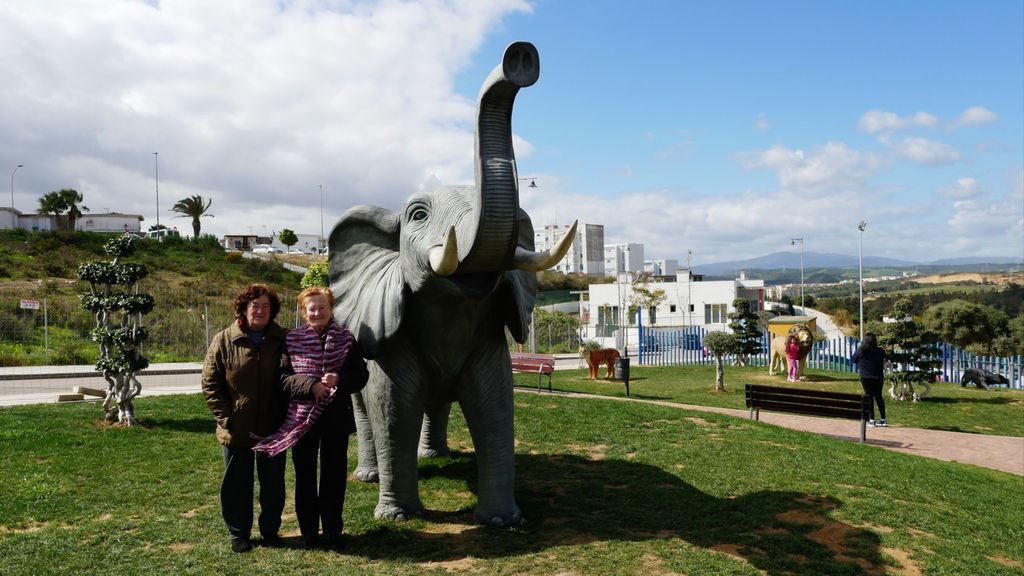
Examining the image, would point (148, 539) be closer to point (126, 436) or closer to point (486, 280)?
point (486, 280)

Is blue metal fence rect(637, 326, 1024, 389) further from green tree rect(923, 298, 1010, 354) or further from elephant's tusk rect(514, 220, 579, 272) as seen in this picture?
elephant's tusk rect(514, 220, 579, 272)

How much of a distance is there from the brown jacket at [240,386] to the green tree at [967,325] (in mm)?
43818

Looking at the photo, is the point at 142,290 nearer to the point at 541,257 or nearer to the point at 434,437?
the point at 434,437

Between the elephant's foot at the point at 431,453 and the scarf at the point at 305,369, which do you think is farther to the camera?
the elephant's foot at the point at 431,453

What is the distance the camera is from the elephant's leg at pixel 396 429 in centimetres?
566

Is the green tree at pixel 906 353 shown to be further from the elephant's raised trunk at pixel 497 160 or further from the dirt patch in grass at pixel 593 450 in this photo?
the elephant's raised trunk at pixel 497 160

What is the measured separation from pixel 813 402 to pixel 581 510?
601 cm

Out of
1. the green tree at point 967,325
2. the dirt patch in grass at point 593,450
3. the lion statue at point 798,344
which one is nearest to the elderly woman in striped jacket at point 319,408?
the dirt patch in grass at point 593,450

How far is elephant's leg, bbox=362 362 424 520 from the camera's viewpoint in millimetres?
5660

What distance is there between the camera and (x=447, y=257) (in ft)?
15.0

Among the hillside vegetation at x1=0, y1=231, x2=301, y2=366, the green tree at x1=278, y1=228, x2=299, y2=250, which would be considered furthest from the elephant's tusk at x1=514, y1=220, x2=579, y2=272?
the green tree at x1=278, y1=228, x2=299, y2=250

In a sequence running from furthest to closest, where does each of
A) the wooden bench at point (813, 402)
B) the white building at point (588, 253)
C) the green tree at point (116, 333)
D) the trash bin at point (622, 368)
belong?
the white building at point (588, 253)
the trash bin at point (622, 368)
the wooden bench at point (813, 402)
the green tree at point (116, 333)

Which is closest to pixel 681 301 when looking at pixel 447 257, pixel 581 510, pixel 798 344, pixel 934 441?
pixel 798 344

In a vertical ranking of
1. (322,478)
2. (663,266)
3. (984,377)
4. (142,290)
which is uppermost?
(663,266)
